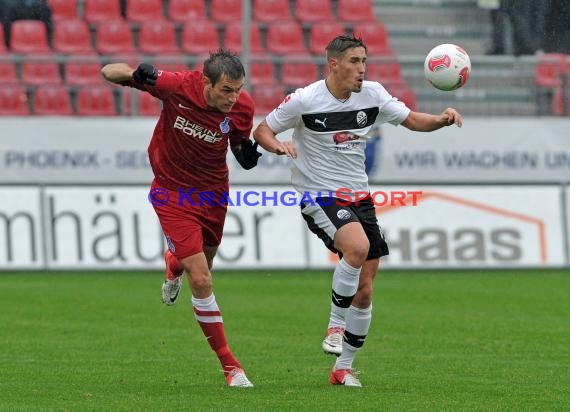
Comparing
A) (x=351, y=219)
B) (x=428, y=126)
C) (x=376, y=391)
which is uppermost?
(x=428, y=126)

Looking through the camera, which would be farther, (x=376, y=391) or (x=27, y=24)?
(x=27, y=24)

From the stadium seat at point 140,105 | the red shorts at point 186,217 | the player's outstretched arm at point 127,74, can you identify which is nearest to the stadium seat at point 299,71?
the stadium seat at point 140,105

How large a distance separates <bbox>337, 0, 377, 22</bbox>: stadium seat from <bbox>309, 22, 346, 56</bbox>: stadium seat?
35 cm

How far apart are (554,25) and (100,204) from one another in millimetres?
7288

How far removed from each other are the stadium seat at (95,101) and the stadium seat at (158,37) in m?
1.68

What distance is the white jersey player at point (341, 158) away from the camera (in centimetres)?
861

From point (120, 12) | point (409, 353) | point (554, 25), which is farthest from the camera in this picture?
point (120, 12)

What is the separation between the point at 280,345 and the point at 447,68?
312 cm

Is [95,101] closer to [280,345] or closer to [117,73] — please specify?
[280,345]

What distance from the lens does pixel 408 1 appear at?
21469 mm

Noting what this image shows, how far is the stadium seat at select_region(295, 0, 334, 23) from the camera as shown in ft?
71.9

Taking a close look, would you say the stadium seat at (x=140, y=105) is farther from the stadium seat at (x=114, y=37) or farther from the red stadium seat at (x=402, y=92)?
the red stadium seat at (x=402, y=92)

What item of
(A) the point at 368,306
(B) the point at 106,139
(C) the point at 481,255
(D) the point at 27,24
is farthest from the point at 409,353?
(D) the point at 27,24

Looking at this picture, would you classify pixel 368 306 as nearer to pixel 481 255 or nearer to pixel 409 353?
pixel 409 353
